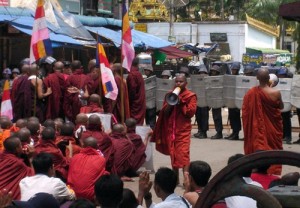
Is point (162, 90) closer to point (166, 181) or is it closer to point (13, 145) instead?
point (13, 145)

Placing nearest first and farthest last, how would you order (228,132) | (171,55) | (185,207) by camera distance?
1. (185,207)
2. (228,132)
3. (171,55)

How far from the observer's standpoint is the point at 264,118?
400 inches

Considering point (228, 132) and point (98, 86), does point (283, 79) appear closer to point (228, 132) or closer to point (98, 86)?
point (228, 132)

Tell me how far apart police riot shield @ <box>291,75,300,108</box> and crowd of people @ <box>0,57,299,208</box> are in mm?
3920

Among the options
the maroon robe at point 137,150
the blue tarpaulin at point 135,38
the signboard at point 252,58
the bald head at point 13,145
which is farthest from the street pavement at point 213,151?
the signboard at point 252,58

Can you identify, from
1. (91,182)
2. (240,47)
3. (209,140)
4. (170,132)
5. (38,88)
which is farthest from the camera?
(240,47)

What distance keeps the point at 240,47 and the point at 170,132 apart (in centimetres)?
3784

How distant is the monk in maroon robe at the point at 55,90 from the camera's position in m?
13.1

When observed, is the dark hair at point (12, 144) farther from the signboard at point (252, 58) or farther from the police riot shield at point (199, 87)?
the signboard at point (252, 58)

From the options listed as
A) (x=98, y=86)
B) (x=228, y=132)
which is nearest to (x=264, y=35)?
(x=228, y=132)

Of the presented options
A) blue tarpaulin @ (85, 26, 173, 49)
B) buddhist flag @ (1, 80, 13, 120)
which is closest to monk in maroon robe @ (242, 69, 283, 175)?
buddhist flag @ (1, 80, 13, 120)

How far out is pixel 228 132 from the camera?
723 inches

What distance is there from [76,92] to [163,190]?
7.32m

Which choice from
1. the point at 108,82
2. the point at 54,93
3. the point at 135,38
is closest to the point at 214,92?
the point at 54,93
